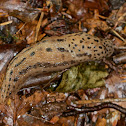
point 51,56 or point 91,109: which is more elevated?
point 51,56

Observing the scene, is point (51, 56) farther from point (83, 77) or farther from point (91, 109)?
point (91, 109)

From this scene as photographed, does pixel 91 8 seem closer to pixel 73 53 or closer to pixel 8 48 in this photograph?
pixel 73 53

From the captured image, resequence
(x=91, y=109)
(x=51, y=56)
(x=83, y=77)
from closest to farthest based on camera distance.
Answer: (x=51, y=56)
(x=91, y=109)
(x=83, y=77)

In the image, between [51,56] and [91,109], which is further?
[91,109]

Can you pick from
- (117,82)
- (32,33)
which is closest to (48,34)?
(32,33)

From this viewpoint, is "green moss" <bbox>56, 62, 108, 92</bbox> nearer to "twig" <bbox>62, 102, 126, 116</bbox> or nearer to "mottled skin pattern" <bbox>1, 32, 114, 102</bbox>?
"mottled skin pattern" <bbox>1, 32, 114, 102</bbox>

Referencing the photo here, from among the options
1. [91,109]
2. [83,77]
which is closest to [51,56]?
[83,77]

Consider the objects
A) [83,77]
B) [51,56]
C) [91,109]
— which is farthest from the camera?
[83,77]

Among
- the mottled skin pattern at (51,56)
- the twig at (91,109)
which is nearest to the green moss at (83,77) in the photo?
the mottled skin pattern at (51,56)
